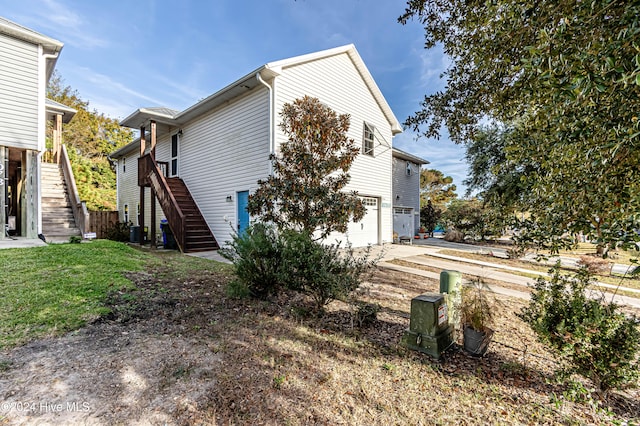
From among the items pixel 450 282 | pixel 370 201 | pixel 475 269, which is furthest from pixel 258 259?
pixel 370 201

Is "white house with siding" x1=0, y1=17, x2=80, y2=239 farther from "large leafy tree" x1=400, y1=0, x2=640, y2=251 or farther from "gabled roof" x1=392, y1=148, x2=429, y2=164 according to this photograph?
"gabled roof" x1=392, y1=148, x2=429, y2=164

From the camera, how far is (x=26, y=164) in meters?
8.96

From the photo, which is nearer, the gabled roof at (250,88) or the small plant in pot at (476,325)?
the small plant in pot at (476,325)

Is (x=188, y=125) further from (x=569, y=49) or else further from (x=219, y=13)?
(x=569, y=49)

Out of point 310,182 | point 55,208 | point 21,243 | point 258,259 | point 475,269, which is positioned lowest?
point 475,269

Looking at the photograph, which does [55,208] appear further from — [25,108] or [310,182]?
[310,182]

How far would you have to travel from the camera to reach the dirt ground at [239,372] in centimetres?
207

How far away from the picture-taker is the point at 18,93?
28.2 ft

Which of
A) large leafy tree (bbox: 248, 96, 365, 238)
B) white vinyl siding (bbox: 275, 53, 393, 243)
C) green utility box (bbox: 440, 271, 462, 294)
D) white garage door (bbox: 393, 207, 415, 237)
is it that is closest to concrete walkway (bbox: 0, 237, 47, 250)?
large leafy tree (bbox: 248, 96, 365, 238)

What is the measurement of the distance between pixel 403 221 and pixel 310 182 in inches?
503

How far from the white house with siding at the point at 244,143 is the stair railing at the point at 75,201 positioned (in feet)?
6.98

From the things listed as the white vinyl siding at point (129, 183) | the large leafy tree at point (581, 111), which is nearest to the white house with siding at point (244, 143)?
the white vinyl siding at point (129, 183)

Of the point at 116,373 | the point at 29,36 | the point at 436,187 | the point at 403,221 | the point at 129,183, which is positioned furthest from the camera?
the point at 436,187

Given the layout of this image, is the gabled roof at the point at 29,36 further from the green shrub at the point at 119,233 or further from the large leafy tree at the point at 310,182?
the large leafy tree at the point at 310,182
